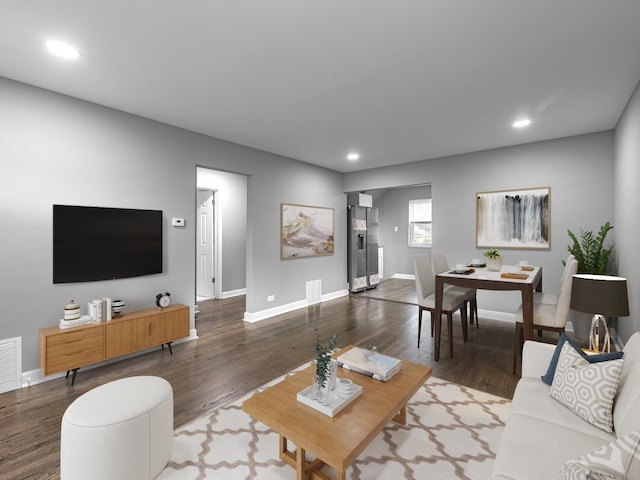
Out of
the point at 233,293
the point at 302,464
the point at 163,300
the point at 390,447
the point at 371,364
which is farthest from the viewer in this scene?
the point at 233,293

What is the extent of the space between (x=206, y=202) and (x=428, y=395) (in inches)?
214

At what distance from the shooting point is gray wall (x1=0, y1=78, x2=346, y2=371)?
2615mm

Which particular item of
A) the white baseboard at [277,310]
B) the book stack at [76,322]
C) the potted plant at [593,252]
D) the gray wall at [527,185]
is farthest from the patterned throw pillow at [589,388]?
the white baseboard at [277,310]

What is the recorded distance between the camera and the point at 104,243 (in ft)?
10.2

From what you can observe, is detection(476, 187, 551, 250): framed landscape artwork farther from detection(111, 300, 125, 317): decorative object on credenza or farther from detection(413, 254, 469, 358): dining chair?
detection(111, 300, 125, 317): decorative object on credenza

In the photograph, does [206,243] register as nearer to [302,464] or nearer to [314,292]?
[314,292]

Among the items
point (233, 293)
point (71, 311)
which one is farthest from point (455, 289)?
point (233, 293)

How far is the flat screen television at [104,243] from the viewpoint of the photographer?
2852 mm

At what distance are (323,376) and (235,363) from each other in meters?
1.77

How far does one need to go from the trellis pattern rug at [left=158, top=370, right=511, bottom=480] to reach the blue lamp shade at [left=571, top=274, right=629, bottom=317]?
3.14 feet

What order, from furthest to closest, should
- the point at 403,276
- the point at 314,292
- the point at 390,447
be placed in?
the point at 403,276 → the point at 314,292 → the point at 390,447

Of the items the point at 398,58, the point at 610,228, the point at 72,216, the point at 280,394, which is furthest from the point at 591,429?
the point at 72,216

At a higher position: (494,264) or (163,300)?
(494,264)

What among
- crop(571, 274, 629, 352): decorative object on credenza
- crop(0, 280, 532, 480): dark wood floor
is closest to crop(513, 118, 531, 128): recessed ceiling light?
crop(571, 274, 629, 352): decorative object on credenza
